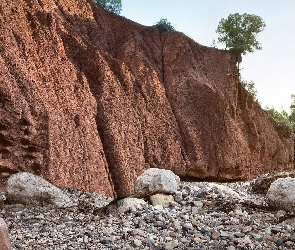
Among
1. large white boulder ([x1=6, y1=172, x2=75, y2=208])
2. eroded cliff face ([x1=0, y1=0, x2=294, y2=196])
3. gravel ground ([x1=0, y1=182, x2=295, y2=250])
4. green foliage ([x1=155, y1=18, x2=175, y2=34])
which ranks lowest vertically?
gravel ground ([x1=0, y1=182, x2=295, y2=250])

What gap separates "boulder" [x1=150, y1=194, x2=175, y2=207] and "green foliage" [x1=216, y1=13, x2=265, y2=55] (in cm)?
1995

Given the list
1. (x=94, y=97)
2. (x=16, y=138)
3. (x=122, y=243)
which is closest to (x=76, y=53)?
(x=94, y=97)

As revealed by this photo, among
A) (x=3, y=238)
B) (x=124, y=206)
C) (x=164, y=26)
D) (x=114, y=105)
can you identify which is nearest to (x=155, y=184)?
(x=124, y=206)

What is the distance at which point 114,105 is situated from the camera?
16875mm

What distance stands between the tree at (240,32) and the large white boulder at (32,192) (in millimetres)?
20788

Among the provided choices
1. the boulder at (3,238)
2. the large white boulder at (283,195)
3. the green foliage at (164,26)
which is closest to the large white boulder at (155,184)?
the large white boulder at (283,195)

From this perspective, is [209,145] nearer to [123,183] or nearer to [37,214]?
[123,183]

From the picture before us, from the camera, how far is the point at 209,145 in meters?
21.6

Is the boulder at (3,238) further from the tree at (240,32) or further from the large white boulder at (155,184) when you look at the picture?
the tree at (240,32)

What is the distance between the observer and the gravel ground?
580cm

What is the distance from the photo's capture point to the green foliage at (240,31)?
27281 millimetres

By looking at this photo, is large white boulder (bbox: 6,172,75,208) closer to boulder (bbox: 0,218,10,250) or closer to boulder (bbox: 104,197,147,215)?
boulder (bbox: 104,197,147,215)

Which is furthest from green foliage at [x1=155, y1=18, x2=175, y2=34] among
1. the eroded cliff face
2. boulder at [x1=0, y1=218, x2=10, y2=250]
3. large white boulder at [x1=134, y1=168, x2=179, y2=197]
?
boulder at [x1=0, y1=218, x2=10, y2=250]

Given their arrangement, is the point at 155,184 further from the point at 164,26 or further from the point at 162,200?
the point at 164,26
